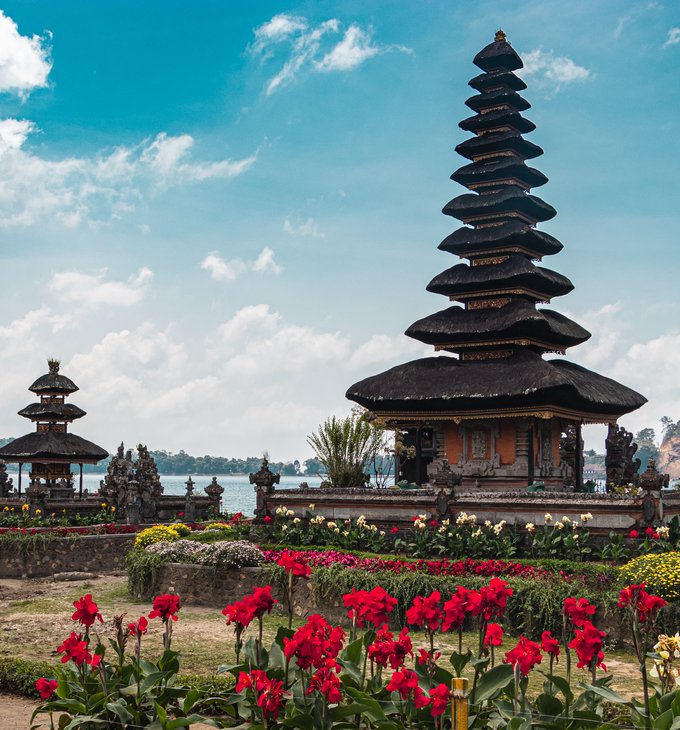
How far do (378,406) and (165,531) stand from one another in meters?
11.4

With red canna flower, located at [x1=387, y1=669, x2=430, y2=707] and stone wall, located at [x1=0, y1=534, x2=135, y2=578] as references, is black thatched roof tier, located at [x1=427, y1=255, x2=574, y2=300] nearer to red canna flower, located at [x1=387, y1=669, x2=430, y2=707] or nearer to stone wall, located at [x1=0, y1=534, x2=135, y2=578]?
stone wall, located at [x1=0, y1=534, x2=135, y2=578]

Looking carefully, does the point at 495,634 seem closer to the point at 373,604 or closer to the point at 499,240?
the point at 373,604

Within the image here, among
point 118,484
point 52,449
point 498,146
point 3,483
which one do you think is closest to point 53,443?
point 52,449

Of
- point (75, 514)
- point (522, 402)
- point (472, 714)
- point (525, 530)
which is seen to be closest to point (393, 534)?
point (525, 530)

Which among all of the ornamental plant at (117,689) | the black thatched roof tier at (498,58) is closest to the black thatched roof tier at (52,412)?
the black thatched roof tier at (498,58)

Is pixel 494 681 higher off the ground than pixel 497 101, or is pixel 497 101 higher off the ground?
pixel 497 101

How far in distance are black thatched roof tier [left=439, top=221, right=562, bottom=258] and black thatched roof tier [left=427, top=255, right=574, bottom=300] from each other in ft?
2.10

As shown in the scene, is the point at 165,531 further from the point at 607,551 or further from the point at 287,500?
the point at 607,551

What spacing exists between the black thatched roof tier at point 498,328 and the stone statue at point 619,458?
14.2 ft

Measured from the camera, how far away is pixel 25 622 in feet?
63.1

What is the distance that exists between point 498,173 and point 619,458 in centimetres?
1292

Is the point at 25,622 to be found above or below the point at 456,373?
below

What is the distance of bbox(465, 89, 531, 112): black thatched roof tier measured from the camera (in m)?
39.6

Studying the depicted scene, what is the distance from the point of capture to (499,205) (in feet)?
123
